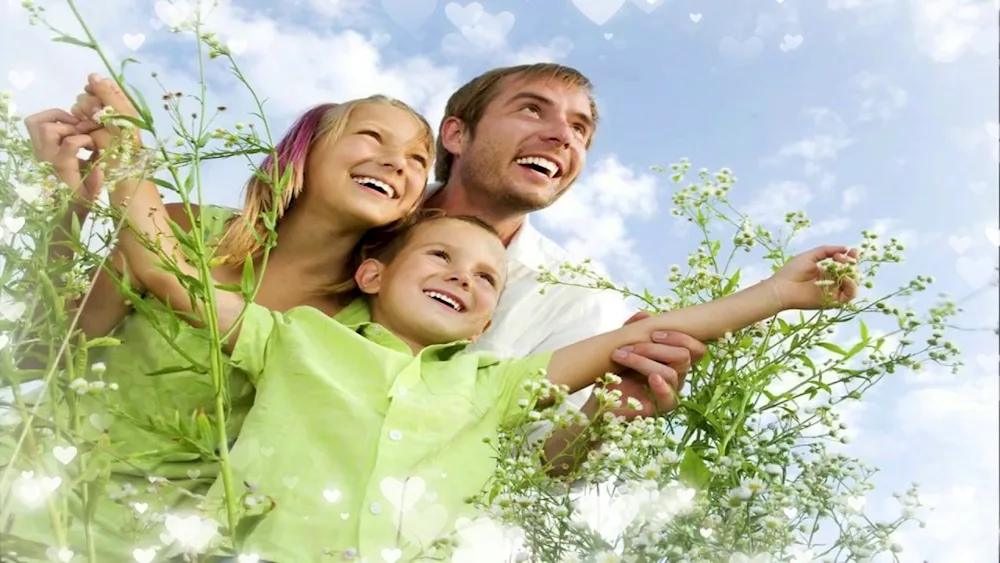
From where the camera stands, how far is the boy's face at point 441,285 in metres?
1.54

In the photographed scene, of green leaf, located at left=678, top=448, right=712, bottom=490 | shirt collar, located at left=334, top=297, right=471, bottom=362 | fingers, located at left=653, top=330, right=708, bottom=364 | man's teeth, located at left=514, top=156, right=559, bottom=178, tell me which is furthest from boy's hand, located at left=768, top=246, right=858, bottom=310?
man's teeth, located at left=514, top=156, right=559, bottom=178

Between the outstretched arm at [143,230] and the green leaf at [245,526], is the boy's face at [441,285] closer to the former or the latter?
the outstretched arm at [143,230]

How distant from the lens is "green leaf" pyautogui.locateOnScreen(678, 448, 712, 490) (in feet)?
3.62

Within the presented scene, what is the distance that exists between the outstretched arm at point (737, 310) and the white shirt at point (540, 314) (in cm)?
42

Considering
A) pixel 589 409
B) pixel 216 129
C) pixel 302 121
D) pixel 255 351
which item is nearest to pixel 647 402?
pixel 589 409

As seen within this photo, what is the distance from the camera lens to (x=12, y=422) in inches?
32.0

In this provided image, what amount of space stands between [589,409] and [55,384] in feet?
2.31

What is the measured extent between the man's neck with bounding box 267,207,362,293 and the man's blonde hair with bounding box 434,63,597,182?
28.2 inches

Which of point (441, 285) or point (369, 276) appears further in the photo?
point (369, 276)

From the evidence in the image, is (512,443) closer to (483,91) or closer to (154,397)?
(154,397)

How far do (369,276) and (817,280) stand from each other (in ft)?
2.52

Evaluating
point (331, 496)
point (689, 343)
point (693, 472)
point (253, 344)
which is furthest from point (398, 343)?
point (693, 472)

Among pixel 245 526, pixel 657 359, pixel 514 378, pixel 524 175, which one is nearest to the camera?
pixel 245 526

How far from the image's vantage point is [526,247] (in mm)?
2277
